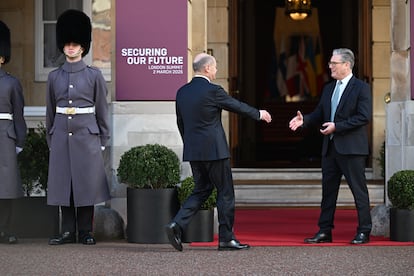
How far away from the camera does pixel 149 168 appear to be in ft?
35.4

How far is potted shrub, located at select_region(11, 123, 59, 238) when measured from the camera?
11.3 meters

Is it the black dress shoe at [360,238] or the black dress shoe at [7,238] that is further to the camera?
the black dress shoe at [7,238]

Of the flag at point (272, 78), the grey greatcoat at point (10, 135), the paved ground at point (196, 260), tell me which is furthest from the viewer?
the flag at point (272, 78)

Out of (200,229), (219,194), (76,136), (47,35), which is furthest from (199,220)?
(47,35)

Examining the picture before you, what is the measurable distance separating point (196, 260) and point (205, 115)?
135 cm

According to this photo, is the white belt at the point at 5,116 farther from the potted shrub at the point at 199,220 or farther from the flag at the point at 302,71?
the flag at the point at 302,71

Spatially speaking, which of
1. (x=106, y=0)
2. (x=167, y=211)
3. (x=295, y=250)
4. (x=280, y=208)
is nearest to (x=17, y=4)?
(x=106, y=0)

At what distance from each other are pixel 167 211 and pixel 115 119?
1277 mm

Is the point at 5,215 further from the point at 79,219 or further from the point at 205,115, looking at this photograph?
the point at 205,115

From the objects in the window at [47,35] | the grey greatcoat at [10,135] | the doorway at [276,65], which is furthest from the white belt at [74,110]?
the doorway at [276,65]

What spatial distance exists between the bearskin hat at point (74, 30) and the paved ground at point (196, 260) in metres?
1.91

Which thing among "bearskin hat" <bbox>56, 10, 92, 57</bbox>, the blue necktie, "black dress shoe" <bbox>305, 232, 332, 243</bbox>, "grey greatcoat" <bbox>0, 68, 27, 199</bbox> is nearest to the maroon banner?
"bearskin hat" <bbox>56, 10, 92, 57</bbox>

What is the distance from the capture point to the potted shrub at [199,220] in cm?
1090

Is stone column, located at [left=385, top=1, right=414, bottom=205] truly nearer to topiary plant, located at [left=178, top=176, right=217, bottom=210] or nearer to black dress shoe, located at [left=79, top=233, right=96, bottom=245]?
topiary plant, located at [left=178, top=176, right=217, bottom=210]
